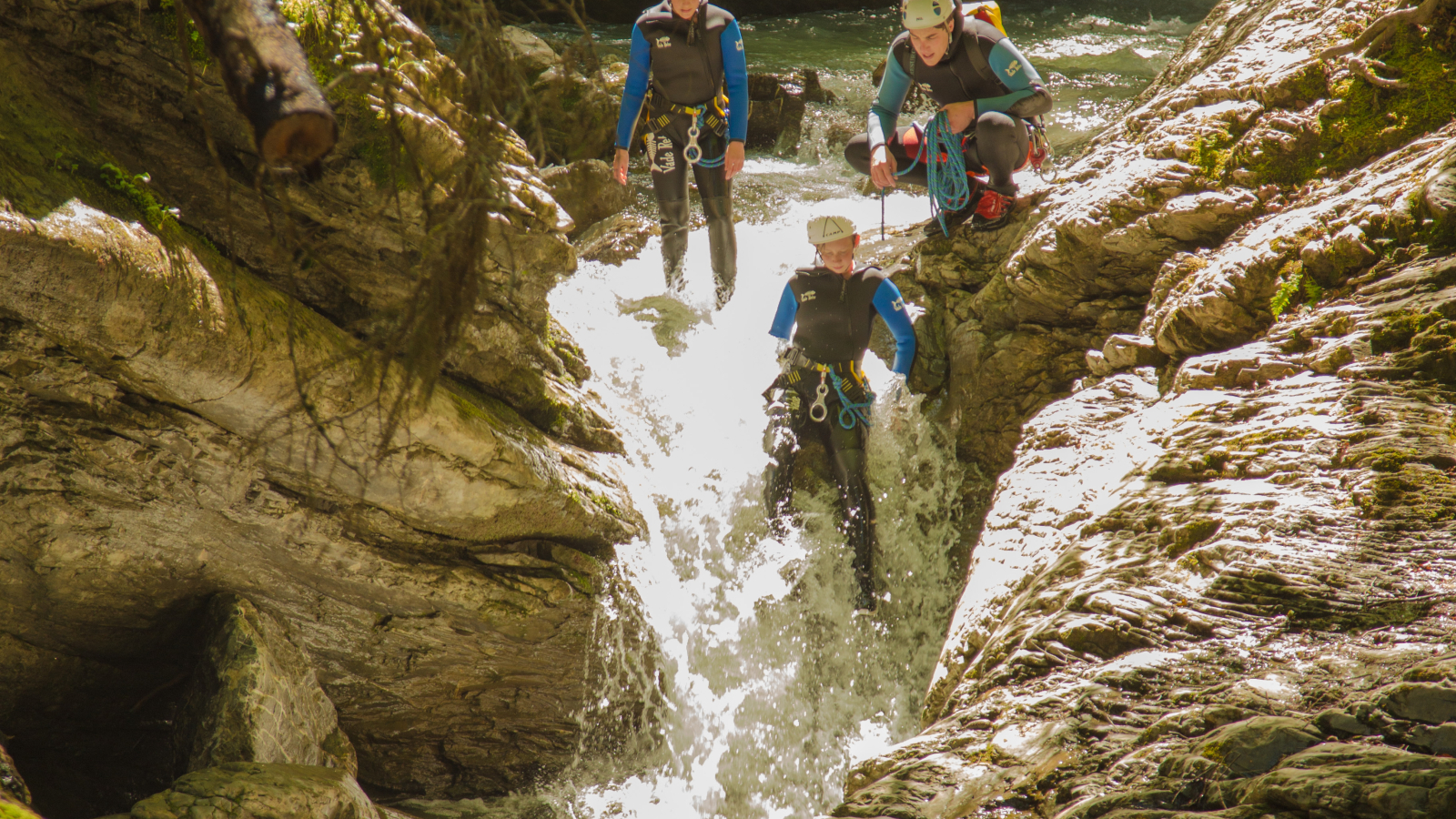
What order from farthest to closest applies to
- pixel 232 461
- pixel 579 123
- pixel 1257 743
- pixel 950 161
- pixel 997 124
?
pixel 579 123
pixel 950 161
pixel 997 124
pixel 232 461
pixel 1257 743

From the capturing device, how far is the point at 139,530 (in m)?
3.54

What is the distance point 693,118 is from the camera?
6.23m

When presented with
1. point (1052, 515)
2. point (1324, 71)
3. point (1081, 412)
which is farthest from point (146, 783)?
point (1324, 71)

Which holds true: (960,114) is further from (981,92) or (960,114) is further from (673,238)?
(673,238)

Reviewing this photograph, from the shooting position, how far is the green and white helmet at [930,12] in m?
5.11

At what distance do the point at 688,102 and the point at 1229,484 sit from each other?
4723 mm

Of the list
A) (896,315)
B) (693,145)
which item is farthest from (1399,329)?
(693,145)

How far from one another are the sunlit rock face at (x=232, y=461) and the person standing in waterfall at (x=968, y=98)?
8.86 ft

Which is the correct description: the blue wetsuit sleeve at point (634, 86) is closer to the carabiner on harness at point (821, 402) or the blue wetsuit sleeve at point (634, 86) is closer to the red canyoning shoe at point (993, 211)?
the carabiner on harness at point (821, 402)

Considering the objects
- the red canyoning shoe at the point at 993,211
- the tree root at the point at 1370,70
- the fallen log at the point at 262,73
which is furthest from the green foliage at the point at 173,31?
the tree root at the point at 1370,70

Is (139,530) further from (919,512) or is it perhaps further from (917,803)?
(919,512)

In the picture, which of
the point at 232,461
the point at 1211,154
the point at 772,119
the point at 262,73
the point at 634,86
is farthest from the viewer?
the point at 772,119

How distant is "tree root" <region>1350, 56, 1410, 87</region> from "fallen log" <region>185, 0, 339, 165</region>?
16.0ft

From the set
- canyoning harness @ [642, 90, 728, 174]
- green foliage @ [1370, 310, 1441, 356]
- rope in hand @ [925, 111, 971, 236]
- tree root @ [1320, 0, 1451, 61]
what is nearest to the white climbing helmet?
rope in hand @ [925, 111, 971, 236]
